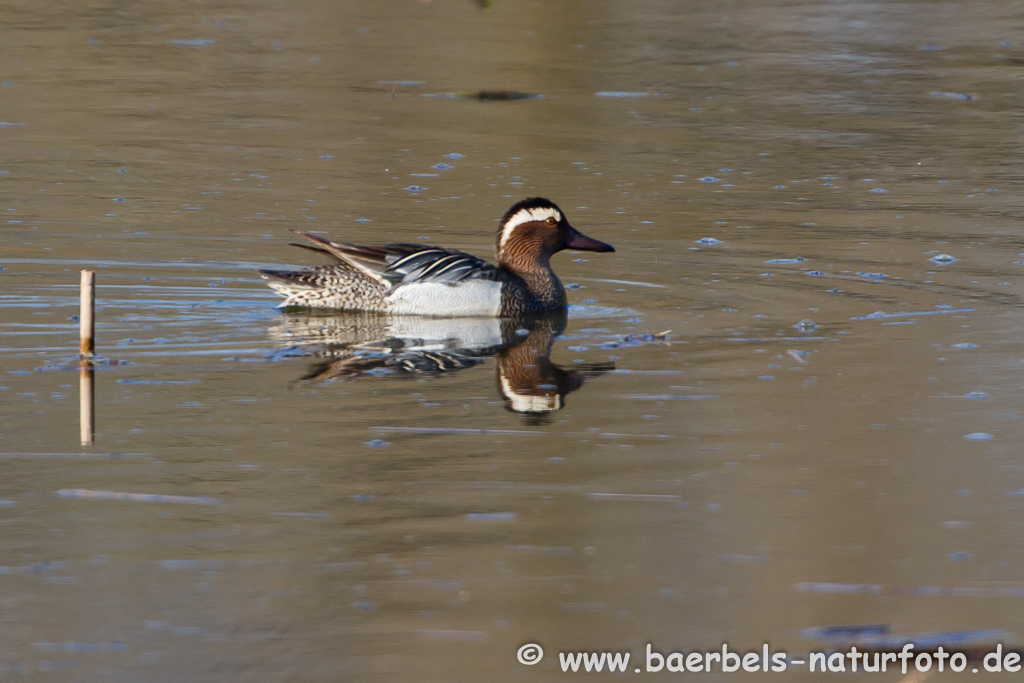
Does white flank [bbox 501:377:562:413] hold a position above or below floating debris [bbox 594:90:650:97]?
below

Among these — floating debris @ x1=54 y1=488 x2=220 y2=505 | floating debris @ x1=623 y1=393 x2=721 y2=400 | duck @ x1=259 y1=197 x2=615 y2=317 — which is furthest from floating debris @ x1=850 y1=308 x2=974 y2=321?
floating debris @ x1=54 y1=488 x2=220 y2=505

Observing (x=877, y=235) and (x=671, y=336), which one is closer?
(x=671, y=336)

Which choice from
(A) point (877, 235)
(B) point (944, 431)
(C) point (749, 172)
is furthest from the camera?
(C) point (749, 172)

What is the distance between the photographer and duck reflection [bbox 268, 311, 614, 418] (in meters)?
8.01

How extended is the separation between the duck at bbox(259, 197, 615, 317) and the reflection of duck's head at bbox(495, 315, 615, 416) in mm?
472

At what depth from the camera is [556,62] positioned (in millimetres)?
20922

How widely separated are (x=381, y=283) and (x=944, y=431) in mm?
4017

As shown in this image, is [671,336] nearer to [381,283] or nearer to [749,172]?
[381,283]

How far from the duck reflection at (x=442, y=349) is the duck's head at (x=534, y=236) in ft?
1.72

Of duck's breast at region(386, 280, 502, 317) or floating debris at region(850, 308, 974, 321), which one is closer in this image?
floating debris at region(850, 308, 974, 321)

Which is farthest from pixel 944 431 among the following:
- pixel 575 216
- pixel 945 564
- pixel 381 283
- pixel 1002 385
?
pixel 575 216

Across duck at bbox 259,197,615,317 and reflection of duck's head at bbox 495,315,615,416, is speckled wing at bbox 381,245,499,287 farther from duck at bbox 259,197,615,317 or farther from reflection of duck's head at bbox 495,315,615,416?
reflection of duck's head at bbox 495,315,615,416

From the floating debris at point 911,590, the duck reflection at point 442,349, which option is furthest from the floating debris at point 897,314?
the floating debris at point 911,590

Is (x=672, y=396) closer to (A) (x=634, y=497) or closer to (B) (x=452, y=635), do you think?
(A) (x=634, y=497)
